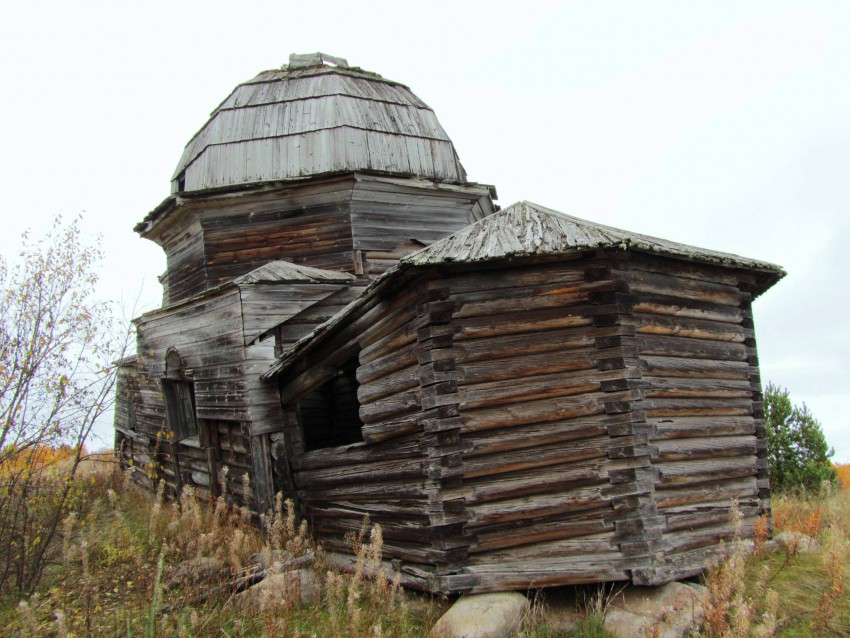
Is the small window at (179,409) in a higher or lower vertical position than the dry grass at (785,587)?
higher

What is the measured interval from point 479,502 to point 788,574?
3.48 metres

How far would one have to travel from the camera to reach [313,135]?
11836 millimetres

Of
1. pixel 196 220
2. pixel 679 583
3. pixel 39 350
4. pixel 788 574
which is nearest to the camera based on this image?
pixel 679 583

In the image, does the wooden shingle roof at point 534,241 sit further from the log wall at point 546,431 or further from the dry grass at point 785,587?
the dry grass at point 785,587

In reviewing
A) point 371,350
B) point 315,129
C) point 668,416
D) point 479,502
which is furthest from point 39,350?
point 668,416

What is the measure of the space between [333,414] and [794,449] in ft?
30.0

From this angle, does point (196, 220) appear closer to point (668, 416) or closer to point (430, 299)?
point (430, 299)

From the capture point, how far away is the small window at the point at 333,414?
10.7 m

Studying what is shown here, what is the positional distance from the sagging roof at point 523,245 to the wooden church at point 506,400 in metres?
0.03

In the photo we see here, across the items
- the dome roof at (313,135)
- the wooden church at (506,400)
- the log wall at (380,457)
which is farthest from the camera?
the dome roof at (313,135)

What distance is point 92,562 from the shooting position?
784cm

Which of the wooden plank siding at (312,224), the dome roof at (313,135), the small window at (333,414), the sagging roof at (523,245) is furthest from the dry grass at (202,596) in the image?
the dome roof at (313,135)

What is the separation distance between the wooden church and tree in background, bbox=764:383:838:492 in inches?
213

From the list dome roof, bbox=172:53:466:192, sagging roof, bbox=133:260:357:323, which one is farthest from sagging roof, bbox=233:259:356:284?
dome roof, bbox=172:53:466:192
